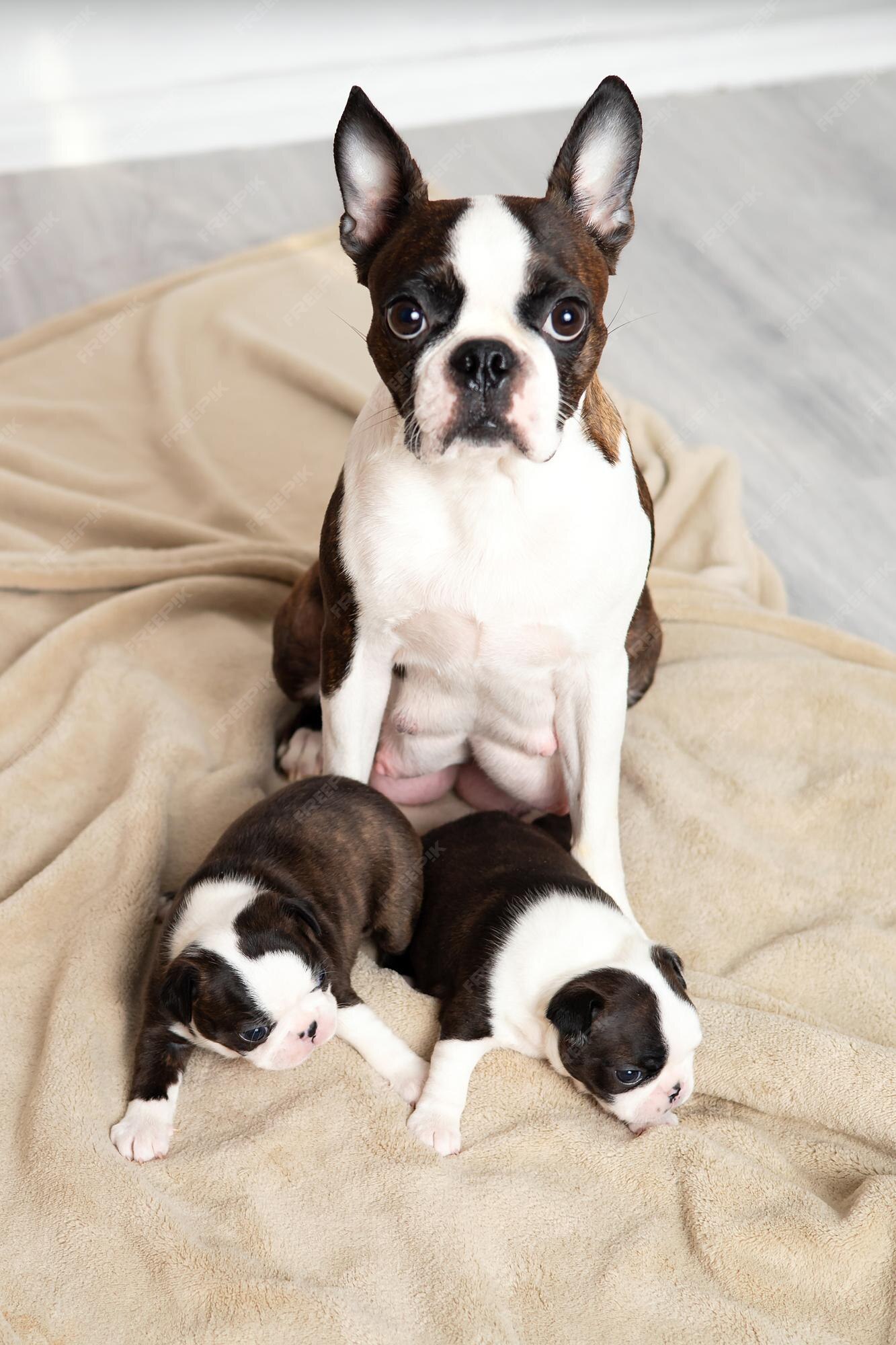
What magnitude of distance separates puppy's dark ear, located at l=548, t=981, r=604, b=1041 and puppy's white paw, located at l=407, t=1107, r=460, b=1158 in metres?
0.25

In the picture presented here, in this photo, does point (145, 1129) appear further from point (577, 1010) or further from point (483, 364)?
point (483, 364)

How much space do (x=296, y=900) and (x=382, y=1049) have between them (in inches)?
13.0

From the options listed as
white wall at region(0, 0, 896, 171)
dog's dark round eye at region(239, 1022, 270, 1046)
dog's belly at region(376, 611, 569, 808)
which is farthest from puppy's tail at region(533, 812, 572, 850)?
white wall at region(0, 0, 896, 171)

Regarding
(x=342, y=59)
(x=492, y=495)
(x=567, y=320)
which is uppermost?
A: (x=567, y=320)

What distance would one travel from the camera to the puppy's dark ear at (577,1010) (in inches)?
95.2

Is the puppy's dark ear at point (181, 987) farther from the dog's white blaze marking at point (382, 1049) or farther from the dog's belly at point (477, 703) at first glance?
the dog's belly at point (477, 703)

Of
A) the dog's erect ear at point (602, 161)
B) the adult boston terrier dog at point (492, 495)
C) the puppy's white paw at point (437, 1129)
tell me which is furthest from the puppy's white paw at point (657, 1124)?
the dog's erect ear at point (602, 161)

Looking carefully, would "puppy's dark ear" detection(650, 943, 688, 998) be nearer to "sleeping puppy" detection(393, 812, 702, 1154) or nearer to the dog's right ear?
"sleeping puppy" detection(393, 812, 702, 1154)

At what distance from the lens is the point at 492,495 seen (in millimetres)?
2562

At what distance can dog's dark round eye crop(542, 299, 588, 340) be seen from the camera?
93.4 inches

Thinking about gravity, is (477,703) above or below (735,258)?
above

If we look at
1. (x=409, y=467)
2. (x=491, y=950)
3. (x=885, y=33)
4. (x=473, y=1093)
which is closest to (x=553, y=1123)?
(x=473, y=1093)

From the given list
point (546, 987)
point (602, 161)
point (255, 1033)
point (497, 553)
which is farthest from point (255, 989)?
point (602, 161)

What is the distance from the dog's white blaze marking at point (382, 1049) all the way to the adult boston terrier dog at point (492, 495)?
56cm
